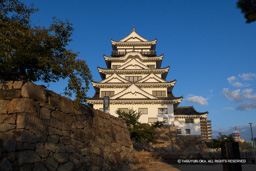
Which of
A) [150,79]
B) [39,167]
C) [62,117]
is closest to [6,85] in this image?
[62,117]

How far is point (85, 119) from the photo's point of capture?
292 inches

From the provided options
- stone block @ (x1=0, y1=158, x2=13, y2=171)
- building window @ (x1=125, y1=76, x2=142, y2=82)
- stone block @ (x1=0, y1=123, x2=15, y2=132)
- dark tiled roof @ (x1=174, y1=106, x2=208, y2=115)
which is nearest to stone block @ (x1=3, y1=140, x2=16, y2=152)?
stone block @ (x1=0, y1=158, x2=13, y2=171)

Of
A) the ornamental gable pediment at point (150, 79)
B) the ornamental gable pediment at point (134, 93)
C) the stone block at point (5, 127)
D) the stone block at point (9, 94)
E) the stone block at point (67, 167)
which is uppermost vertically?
the ornamental gable pediment at point (150, 79)

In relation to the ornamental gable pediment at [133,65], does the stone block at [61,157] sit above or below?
below

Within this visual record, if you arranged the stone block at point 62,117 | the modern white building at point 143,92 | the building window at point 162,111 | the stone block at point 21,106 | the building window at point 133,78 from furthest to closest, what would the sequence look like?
1. the building window at point 133,78
2. the building window at point 162,111
3. the modern white building at point 143,92
4. the stone block at point 62,117
5. the stone block at point 21,106

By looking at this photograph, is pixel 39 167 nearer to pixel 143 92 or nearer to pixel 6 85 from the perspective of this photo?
pixel 6 85

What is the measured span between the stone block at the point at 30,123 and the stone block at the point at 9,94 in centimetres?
55

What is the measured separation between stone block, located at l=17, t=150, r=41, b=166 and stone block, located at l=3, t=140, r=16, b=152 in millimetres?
233

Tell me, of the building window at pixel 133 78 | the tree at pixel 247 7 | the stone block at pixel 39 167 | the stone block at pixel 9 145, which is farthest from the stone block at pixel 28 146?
the building window at pixel 133 78

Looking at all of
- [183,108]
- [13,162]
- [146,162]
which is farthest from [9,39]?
[183,108]

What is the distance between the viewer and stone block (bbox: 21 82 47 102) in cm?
496

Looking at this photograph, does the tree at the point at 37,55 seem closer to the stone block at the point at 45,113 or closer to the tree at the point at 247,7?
the stone block at the point at 45,113

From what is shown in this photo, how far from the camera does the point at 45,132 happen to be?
530cm

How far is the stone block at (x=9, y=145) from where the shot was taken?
4.09 meters
